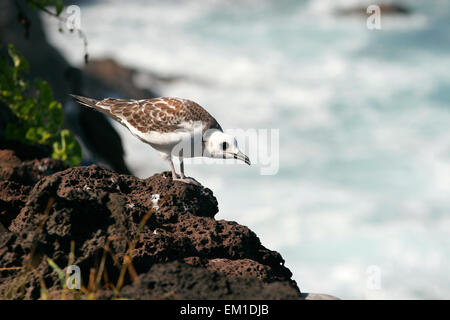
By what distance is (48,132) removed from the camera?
8.61 m

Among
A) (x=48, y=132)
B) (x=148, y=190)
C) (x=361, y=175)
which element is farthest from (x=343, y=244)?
(x=148, y=190)

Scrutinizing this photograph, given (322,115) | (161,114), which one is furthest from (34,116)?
(322,115)

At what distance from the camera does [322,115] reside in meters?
21.7

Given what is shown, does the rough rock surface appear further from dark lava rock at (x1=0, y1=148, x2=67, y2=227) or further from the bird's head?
the bird's head

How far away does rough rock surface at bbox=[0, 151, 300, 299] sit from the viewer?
4.47 m

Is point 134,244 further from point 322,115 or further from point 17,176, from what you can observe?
point 322,115

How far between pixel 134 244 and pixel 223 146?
2162 mm

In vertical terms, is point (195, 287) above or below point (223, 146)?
below

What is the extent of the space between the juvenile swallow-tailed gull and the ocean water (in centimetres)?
562

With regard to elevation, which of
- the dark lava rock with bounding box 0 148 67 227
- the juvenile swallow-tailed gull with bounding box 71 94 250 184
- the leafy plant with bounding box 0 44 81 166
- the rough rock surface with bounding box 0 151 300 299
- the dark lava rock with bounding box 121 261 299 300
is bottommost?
the dark lava rock with bounding box 121 261 299 300

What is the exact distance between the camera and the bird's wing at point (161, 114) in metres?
7.14

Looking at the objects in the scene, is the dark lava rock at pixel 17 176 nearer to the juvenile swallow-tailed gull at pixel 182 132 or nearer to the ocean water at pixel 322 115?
the juvenile swallow-tailed gull at pixel 182 132

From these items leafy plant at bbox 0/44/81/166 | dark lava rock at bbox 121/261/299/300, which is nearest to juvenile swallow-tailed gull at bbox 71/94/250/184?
leafy plant at bbox 0/44/81/166

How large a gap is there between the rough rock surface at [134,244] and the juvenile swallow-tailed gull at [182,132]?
2.74 ft
